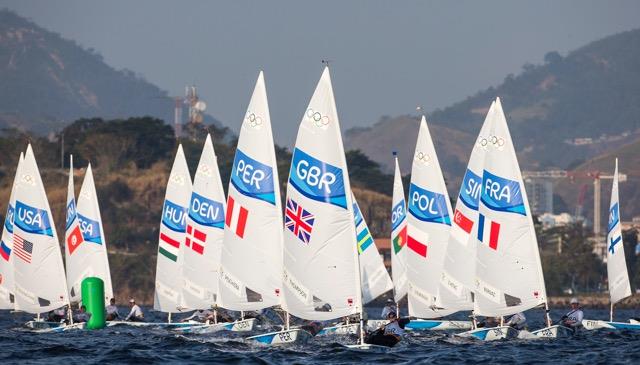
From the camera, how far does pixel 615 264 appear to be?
59219 millimetres

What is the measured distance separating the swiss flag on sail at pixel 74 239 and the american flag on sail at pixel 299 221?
1933 centimetres

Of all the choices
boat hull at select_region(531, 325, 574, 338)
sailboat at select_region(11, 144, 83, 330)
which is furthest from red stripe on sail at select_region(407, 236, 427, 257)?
sailboat at select_region(11, 144, 83, 330)

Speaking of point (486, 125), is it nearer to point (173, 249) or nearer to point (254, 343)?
point (254, 343)

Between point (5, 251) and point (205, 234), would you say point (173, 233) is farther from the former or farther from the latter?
point (5, 251)

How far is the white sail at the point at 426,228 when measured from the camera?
2165 inches

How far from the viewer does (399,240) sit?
60250 mm

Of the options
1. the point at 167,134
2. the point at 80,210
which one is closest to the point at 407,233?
the point at 80,210

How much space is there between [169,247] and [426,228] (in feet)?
35.4

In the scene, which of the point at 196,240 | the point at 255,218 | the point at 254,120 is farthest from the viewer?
the point at 196,240

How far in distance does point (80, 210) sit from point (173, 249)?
4.13 m

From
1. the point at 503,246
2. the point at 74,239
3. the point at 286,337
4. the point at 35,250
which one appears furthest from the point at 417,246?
the point at 286,337

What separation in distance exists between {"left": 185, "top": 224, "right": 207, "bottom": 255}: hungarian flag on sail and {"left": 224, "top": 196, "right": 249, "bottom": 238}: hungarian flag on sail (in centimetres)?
935

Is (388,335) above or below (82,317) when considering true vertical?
below

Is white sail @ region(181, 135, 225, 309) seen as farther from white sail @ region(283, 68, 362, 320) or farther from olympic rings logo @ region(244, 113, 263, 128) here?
white sail @ region(283, 68, 362, 320)
